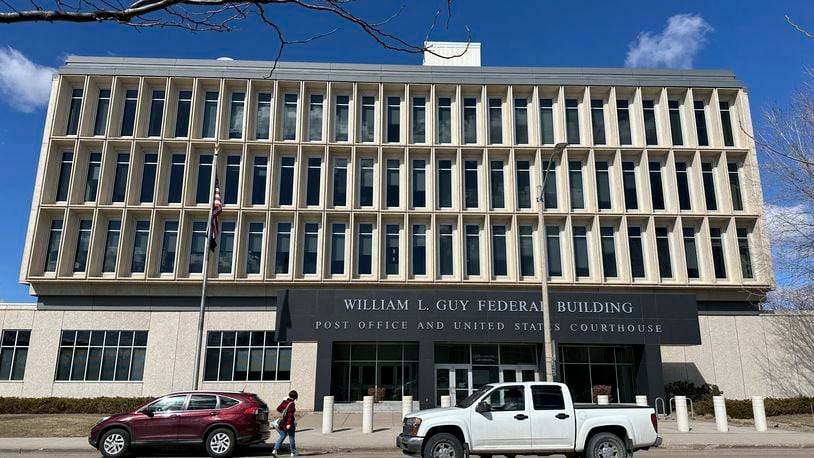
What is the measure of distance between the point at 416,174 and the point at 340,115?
5.89 metres

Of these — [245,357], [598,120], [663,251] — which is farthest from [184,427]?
[598,120]

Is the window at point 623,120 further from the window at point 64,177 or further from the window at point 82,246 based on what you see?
the window at point 64,177

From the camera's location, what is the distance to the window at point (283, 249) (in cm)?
3206

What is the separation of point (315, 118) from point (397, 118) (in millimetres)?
4946

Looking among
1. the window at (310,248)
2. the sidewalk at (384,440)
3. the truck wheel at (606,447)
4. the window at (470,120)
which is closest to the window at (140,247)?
the window at (310,248)

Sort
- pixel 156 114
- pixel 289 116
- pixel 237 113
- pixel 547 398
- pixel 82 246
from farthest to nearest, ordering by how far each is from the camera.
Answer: pixel 289 116, pixel 237 113, pixel 156 114, pixel 82 246, pixel 547 398

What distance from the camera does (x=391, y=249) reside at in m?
32.7

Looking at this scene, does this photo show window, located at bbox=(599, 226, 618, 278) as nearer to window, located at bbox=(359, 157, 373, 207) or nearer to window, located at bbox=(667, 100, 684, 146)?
window, located at bbox=(667, 100, 684, 146)

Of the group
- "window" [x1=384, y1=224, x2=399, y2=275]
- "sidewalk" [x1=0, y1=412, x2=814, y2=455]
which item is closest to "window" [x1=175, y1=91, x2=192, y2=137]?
"window" [x1=384, y1=224, x2=399, y2=275]

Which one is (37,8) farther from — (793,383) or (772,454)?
(793,383)

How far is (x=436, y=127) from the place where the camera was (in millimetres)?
34438

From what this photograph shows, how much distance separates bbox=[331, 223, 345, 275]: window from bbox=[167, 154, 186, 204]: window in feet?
29.4

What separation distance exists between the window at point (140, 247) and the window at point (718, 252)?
104 ft

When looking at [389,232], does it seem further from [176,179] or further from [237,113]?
[176,179]
